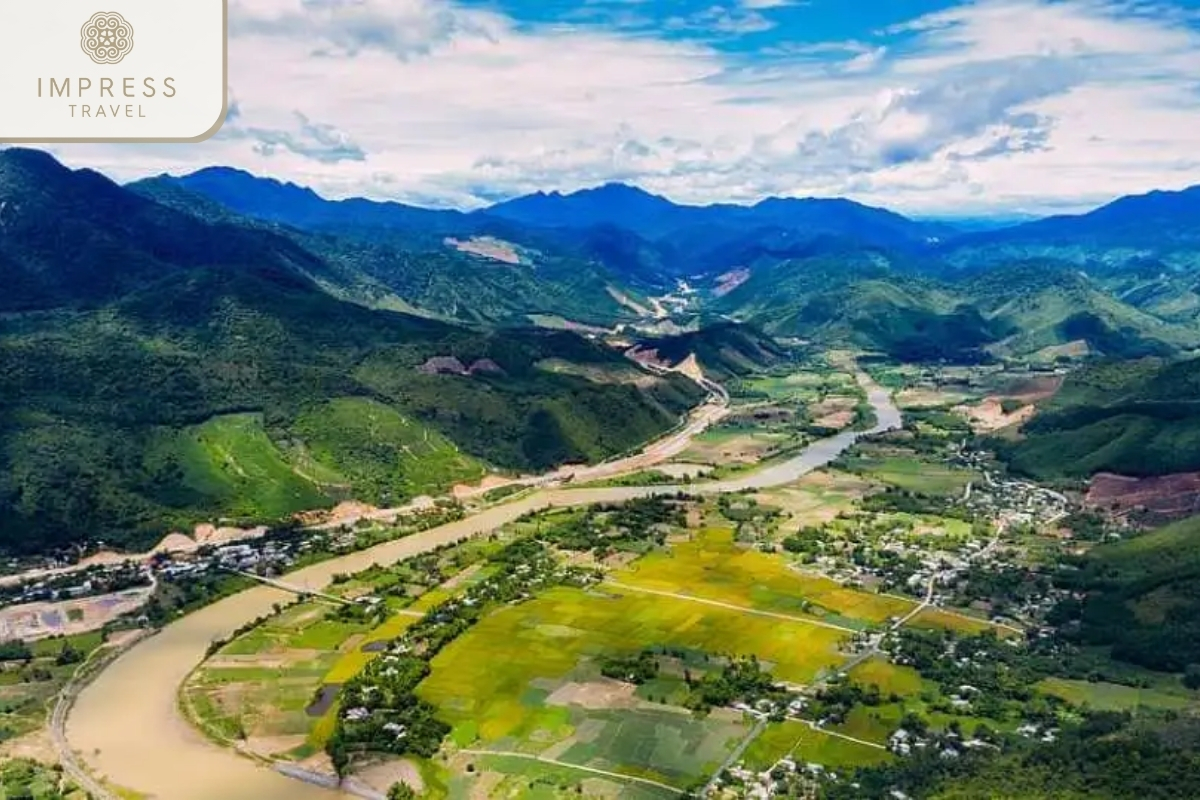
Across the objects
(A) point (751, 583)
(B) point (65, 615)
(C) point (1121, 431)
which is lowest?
(B) point (65, 615)

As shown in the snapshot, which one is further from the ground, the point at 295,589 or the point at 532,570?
the point at 532,570

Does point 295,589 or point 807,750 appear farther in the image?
point 295,589

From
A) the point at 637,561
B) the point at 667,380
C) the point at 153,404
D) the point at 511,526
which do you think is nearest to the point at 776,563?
the point at 637,561

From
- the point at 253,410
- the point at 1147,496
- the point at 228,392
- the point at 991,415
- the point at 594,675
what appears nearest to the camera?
the point at 594,675

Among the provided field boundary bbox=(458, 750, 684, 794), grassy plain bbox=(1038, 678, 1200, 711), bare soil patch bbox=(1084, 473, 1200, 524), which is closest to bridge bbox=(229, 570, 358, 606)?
field boundary bbox=(458, 750, 684, 794)

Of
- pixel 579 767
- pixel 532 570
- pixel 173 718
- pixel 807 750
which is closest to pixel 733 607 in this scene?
pixel 532 570

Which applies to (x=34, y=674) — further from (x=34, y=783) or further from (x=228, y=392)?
(x=228, y=392)

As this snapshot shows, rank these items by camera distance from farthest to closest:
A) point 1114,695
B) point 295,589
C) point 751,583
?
point 751,583 → point 295,589 → point 1114,695

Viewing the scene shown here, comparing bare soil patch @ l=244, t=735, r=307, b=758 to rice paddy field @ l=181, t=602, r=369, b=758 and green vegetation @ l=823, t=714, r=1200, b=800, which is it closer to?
rice paddy field @ l=181, t=602, r=369, b=758
